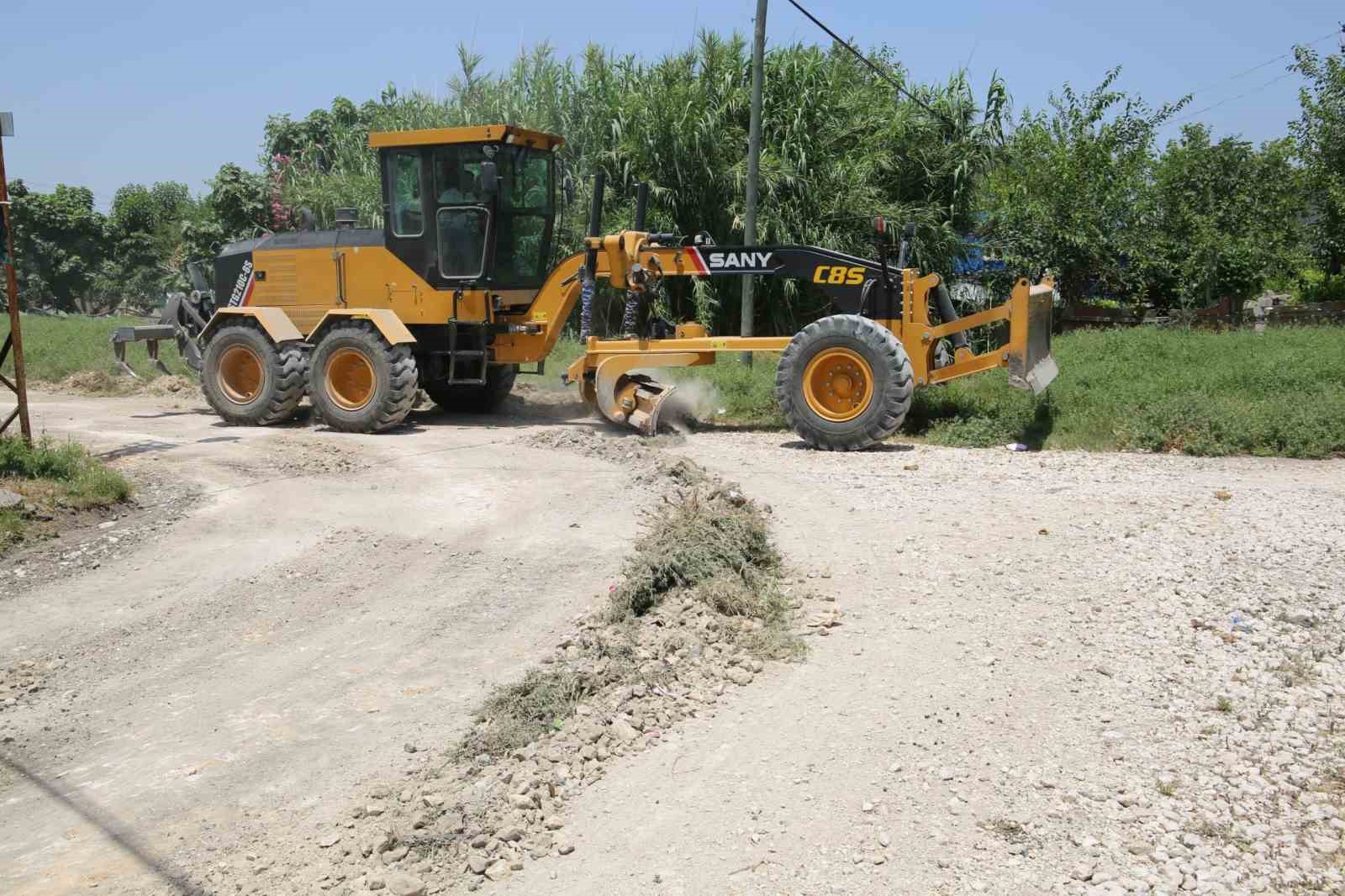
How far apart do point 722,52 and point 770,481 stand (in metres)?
12.8

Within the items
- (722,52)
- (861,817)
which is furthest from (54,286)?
(861,817)

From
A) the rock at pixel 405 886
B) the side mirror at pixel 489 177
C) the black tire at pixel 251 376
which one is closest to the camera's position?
the rock at pixel 405 886

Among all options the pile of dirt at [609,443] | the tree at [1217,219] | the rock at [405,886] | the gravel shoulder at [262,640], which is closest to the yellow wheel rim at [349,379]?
the gravel shoulder at [262,640]

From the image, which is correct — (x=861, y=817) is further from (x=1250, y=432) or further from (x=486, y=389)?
(x=486, y=389)

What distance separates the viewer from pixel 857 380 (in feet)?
35.3

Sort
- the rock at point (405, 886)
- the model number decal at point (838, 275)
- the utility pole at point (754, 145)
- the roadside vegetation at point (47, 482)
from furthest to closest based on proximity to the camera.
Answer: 1. the utility pole at point (754, 145)
2. the model number decal at point (838, 275)
3. the roadside vegetation at point (47, 482)
4. the rock at point (405, 886)

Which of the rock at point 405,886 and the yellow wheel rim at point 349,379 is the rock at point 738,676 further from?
the yellow wheel rim at point 349,379

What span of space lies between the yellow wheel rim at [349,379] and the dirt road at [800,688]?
3062 mm

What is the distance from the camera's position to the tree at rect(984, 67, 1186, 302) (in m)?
18.2

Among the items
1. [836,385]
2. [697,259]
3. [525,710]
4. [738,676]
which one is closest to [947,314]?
[836,385]

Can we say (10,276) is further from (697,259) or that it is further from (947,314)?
(947,314)

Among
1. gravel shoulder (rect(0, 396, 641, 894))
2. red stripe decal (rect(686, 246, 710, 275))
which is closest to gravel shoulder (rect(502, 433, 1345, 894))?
gravel shoulder (rect(0, 396, 641, 894))

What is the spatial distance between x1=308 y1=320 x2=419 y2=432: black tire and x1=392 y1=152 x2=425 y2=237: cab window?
1128mm

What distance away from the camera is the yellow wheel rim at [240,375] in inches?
510
